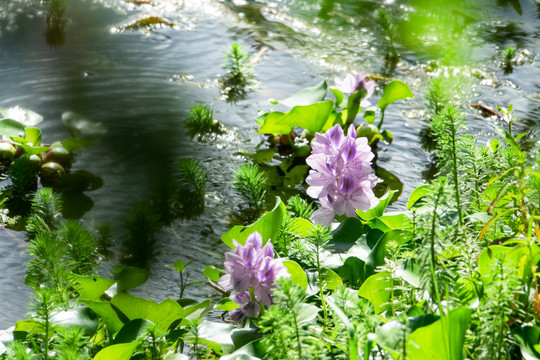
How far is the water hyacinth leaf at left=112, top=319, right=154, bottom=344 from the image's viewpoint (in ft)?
4.60

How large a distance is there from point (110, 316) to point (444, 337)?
80cm

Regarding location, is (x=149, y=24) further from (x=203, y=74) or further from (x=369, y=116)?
(x=369, y=116)

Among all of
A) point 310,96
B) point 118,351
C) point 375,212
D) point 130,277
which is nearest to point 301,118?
point 310,96

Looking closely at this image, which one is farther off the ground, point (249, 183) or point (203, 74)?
point (249, 183)

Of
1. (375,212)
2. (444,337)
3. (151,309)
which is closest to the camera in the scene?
(444,337)

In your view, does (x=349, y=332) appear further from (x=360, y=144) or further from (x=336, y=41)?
(x=336, y=41)

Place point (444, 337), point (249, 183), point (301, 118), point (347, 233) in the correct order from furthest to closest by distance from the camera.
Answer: point (301, 118), point (249, 183), point (347, 233), point (444, 337)

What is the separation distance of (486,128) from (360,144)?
1552 millimetres

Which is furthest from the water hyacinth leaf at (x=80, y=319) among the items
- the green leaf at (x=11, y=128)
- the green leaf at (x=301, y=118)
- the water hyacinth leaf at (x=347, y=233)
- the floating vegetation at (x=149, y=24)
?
the floating vegetation at (x=149, y=24)

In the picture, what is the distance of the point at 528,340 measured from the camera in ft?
3.87

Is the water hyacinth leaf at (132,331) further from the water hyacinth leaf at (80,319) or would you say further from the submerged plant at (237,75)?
the submerged plant at (237,75)

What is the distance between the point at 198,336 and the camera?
1.49 m

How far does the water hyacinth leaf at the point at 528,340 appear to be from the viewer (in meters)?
1.16

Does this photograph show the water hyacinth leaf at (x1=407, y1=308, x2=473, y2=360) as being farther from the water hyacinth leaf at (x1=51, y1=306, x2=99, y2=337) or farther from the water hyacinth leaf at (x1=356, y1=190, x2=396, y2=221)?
the water hyacinth leaf at (x1=356, y1=190, x2=396, y2=221)
